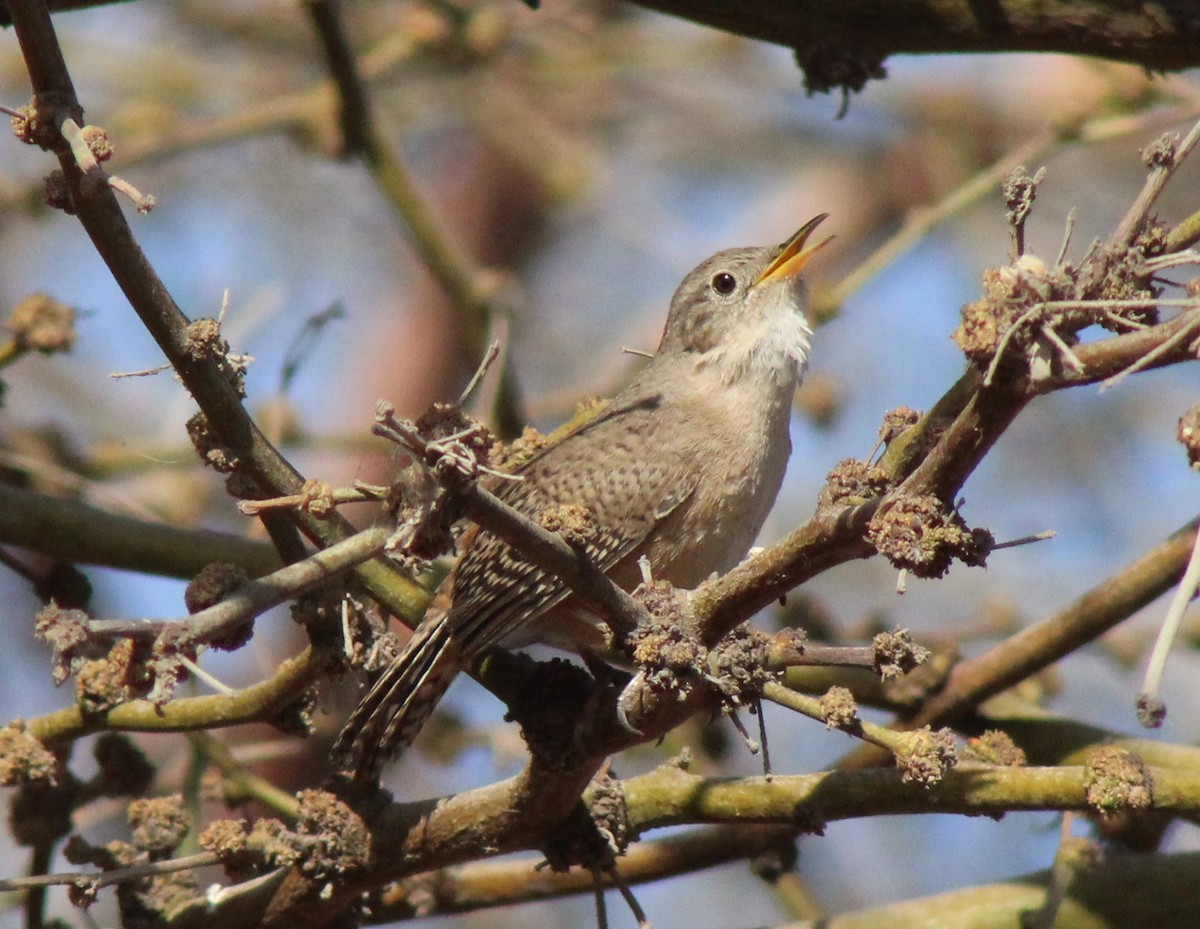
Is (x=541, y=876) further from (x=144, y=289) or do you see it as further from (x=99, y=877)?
(x=144, y=289)

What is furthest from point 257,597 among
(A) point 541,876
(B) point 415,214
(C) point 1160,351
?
(B) point 415,214

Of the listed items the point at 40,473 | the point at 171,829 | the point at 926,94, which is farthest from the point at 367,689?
the point at 926,94

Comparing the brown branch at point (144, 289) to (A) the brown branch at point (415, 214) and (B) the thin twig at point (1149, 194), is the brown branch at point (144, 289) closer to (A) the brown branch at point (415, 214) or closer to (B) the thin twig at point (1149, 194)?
(B) the thin twig at point (1149, 194)

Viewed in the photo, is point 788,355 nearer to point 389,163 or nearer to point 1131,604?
point 1131,604

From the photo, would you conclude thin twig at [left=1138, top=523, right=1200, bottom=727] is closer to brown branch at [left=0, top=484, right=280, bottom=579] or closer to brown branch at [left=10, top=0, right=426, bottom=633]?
brown branch at [left=10, top=0, right=426, bottom=633]

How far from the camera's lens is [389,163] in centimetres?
570

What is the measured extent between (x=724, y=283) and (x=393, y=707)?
7.43ft

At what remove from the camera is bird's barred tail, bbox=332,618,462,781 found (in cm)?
373

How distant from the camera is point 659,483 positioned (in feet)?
14.9

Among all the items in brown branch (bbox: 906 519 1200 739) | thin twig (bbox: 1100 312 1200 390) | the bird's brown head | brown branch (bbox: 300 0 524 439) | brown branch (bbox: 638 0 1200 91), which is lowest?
thin twig (bbox: 1100 312 1200 390)

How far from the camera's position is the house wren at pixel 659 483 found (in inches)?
151

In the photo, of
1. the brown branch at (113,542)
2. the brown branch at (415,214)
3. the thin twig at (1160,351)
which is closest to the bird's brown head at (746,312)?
the brown branch at (415,214)

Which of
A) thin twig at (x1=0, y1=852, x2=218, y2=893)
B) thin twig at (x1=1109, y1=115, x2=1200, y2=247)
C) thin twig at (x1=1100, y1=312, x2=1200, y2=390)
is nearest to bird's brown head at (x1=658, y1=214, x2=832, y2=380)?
thin twig at (x1=0, y1=852, x2=218, y2=893)

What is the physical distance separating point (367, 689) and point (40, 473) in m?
1.59
